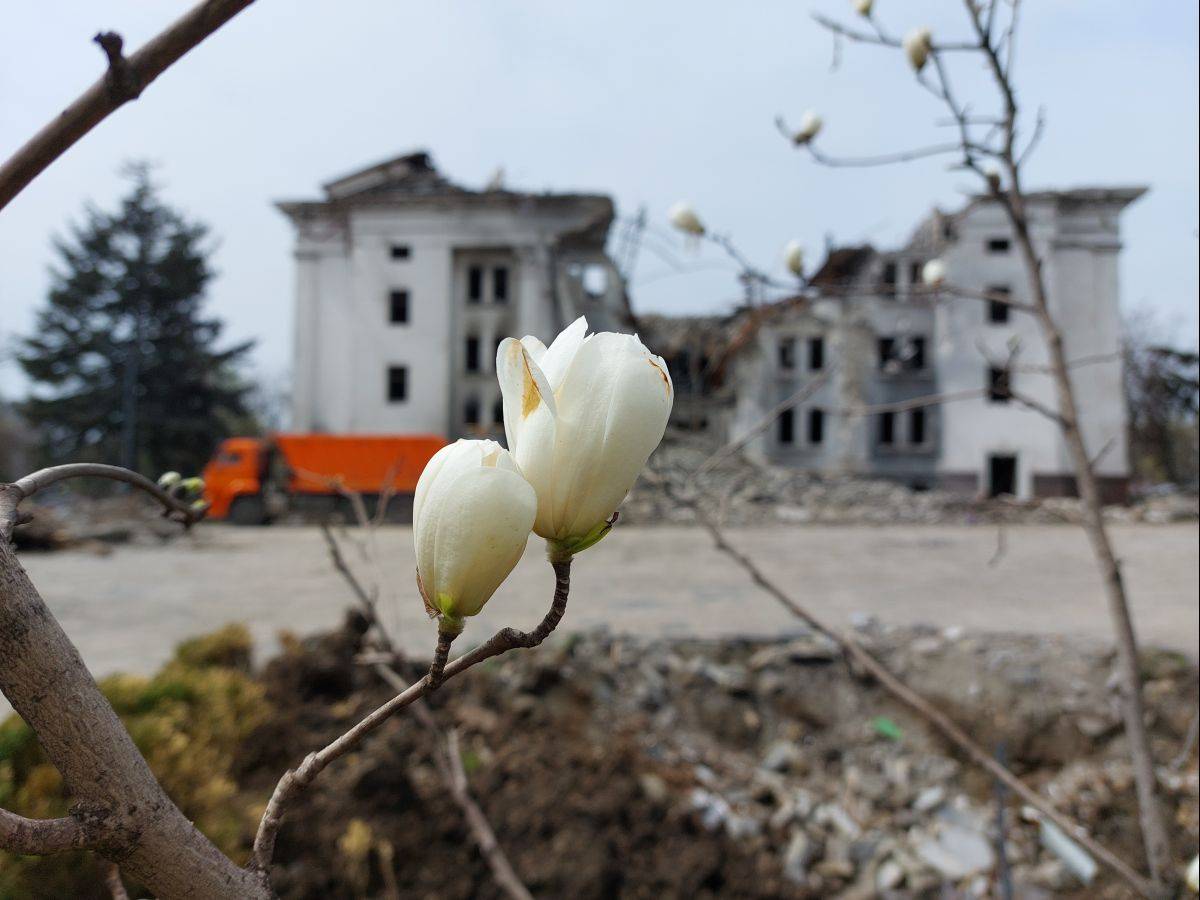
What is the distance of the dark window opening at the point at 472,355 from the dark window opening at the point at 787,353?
5.55 m

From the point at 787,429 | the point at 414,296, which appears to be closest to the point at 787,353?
the point at 787,429

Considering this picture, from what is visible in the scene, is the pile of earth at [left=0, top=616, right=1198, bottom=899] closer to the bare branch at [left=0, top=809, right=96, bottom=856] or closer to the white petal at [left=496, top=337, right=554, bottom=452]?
the bare branch at [left=0, top=809, right=96, bottom=856]

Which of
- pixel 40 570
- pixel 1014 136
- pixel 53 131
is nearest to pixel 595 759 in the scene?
pixel 1014 136

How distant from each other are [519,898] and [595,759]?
115 cm

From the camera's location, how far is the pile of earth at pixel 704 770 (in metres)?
1.72

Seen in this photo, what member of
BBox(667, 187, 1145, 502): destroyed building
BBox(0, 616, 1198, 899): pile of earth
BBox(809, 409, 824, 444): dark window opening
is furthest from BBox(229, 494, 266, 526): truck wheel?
BBox(809, 409, 824, 444): dark window opening

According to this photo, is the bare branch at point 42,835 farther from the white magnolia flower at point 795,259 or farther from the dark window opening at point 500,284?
the dark window opening at point 500,284

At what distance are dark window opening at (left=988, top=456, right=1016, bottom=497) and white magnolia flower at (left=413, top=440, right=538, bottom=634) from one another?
1465 centimetres

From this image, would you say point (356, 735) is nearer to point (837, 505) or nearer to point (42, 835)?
point (42, 835)

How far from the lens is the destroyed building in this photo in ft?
42.0

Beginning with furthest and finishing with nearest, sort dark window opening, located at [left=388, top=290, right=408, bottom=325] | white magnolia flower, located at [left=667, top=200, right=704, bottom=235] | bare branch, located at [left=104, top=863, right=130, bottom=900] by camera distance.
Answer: dark window opening, located at [left=388, top=290, right=408, bottom=325] → white magnolia flower, located at [left=667, top=200, right=704, bottom=235] → bare branch, located at [left=104, top=863, right=130, bottom=900]

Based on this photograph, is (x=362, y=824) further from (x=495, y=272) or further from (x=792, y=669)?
Answer: (x=495, y=272)

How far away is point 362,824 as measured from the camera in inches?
68.0

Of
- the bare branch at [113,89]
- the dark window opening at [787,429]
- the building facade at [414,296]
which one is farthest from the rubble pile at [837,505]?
the bare branch at [113,89]
